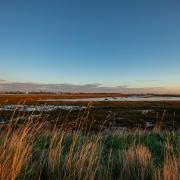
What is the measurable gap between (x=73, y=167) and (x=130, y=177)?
0.92 m

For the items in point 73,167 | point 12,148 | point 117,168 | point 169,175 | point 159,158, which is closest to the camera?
point 169,175

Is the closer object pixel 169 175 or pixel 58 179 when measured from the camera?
pixel 169 175

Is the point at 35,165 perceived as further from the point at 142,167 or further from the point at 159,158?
the point at 159,158

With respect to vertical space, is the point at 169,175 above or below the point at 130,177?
above

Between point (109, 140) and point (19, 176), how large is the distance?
4305 millimetres

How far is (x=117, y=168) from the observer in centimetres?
407

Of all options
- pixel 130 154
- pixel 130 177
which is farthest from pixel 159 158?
pixel 130 177

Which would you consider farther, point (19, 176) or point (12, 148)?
point (12, 148)

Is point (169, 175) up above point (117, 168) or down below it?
above

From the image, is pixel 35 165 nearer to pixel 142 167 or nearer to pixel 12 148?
pixel 12 148

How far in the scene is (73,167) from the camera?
3.53 m

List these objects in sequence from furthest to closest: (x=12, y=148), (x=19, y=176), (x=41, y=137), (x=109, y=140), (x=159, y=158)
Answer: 1. (x=109, y=140)
2. (x=41, y=137)
3. (x=159, y=158)
4. (x=12, y=148)
5. (x=19, y=176)

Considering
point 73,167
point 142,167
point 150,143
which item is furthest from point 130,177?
point 150,143

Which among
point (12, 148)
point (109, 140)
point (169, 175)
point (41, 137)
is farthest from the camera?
point (109, 140)
